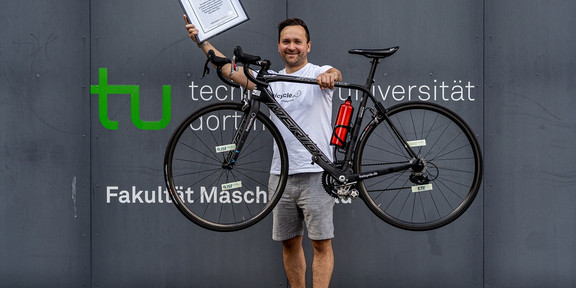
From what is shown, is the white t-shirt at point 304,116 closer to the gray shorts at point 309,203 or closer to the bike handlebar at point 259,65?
the gray shorts at point 309,203

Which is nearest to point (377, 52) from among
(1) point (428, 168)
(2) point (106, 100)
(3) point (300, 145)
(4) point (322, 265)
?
(3) point (300, 145)

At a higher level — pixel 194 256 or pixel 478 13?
pixel 478 13

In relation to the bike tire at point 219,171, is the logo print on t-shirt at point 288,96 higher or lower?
higher

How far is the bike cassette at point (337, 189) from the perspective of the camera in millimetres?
3025

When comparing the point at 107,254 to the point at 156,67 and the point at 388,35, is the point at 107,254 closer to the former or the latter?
the point at 156,67

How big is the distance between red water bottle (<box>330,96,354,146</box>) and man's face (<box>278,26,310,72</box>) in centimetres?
50

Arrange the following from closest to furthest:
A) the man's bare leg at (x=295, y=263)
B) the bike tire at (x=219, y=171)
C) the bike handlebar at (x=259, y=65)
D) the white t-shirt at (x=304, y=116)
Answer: the bike handlebar at (x=259, y=65) < the white t-shirt at (x=304, y=116) < the man's bare leg at (x=295, y=263) < the bike tire at (x=219, y=171)

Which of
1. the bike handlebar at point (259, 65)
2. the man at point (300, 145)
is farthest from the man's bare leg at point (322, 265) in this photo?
the bike handlebar at point (259, 65)

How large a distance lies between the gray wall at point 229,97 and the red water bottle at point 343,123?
3.15 feet
